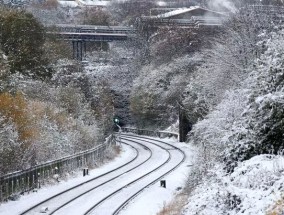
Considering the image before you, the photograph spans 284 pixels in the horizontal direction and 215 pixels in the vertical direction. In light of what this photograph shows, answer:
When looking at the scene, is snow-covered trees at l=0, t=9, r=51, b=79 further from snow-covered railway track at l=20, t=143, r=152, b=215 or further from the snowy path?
snow-covered railway track at l=20, t=143, r=152, b=215

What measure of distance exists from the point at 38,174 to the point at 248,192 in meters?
14.8

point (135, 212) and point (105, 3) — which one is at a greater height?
point (105, 3)

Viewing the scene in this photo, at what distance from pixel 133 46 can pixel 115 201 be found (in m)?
57.9

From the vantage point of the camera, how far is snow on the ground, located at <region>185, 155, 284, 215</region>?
1078cm

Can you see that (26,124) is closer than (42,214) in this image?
No

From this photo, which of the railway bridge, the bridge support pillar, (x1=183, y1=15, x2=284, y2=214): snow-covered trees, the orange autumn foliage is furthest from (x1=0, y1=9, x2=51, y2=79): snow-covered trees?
the bridge support pillar

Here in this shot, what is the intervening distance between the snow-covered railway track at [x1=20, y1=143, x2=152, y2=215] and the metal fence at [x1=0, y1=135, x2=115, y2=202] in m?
1.40

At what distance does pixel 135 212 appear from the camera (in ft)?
65.7

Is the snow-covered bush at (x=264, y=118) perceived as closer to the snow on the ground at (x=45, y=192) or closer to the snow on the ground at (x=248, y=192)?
the snow on the ground at (x=248, y=192)

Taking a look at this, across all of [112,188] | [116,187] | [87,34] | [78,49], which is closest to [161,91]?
[87,34]

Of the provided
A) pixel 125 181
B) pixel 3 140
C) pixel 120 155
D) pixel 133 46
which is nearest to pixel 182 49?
pixel 133 46

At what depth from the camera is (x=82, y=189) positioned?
82.1 feet

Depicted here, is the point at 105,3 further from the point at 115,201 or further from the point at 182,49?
the point at 115,201

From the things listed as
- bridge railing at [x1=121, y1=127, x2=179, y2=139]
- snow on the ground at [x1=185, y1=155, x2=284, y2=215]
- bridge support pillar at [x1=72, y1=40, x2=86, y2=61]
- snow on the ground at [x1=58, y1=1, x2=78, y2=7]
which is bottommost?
bridge railing at [x1=121, y1=127, x2=179, y2=139]
